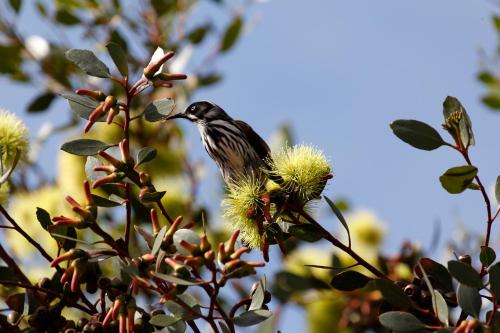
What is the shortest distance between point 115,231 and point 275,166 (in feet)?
5.52

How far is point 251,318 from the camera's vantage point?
5.09 feet

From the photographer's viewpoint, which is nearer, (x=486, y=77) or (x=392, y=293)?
(x=392, y=293)

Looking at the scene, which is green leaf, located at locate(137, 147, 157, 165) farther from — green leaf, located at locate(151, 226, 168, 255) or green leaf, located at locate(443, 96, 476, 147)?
green leaf, located at locate(443, 96, 476, 147)

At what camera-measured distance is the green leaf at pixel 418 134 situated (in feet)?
5.56

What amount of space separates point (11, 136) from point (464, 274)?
3.83ft

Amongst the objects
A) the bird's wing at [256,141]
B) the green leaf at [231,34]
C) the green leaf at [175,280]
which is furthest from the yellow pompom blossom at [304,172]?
the green leaf at [231,34]

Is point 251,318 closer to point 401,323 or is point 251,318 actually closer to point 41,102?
point 401,323

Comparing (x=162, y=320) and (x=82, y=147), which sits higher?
(x=82, y=147)

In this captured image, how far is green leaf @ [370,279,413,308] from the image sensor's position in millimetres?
1545

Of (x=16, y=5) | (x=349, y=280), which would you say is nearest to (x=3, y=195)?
(x=349, y=280)

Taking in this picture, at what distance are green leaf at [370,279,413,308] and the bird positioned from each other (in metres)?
1.16

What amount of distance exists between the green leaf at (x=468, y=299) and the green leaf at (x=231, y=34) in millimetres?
2992

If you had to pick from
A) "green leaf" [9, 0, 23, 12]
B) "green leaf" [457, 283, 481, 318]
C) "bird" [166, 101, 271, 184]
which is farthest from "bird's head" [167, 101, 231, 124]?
"green leaf" [457, 283, 481, 318]

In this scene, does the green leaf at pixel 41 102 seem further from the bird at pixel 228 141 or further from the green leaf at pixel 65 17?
the bird at pixel 228 141
